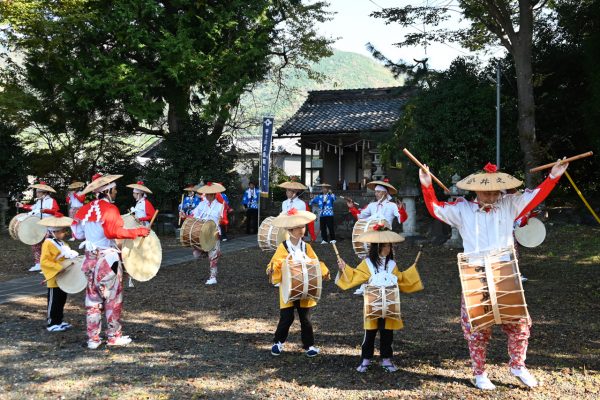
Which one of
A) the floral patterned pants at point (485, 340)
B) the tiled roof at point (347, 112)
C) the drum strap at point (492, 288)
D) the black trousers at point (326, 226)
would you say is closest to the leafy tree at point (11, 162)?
the tiled roof at point (347, 112)

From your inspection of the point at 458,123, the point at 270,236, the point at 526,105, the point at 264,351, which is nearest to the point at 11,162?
the point at 270,236

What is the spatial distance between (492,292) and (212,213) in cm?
667

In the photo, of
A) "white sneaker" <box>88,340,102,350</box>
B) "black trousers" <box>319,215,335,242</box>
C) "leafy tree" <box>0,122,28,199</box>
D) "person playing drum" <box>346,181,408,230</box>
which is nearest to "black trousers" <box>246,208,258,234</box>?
"black trousers" <box>319,215,335,242</box>

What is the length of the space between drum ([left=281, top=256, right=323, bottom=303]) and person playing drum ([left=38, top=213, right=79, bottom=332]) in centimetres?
285

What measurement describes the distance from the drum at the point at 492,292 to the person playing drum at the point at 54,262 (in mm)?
4720

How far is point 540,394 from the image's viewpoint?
486cm

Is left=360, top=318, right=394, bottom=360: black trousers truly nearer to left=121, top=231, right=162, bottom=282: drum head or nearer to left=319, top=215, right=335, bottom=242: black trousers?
left=121, top=231, right=162, bottom=282: drum head

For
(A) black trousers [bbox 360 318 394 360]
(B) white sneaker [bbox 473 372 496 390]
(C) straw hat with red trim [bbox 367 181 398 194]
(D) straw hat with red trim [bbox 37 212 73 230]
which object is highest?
(C) straw hat with red trim [bbox 367 181 398 194]

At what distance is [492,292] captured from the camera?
4.73 meters

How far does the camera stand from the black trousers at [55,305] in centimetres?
698

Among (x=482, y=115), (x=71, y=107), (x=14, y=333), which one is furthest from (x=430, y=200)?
(x=71, y=107)

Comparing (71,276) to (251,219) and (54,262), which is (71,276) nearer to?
(54,262)

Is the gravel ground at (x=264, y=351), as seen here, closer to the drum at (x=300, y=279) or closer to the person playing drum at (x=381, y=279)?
the person playing drum at (x=381, y=279)

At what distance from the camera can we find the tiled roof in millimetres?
23719
